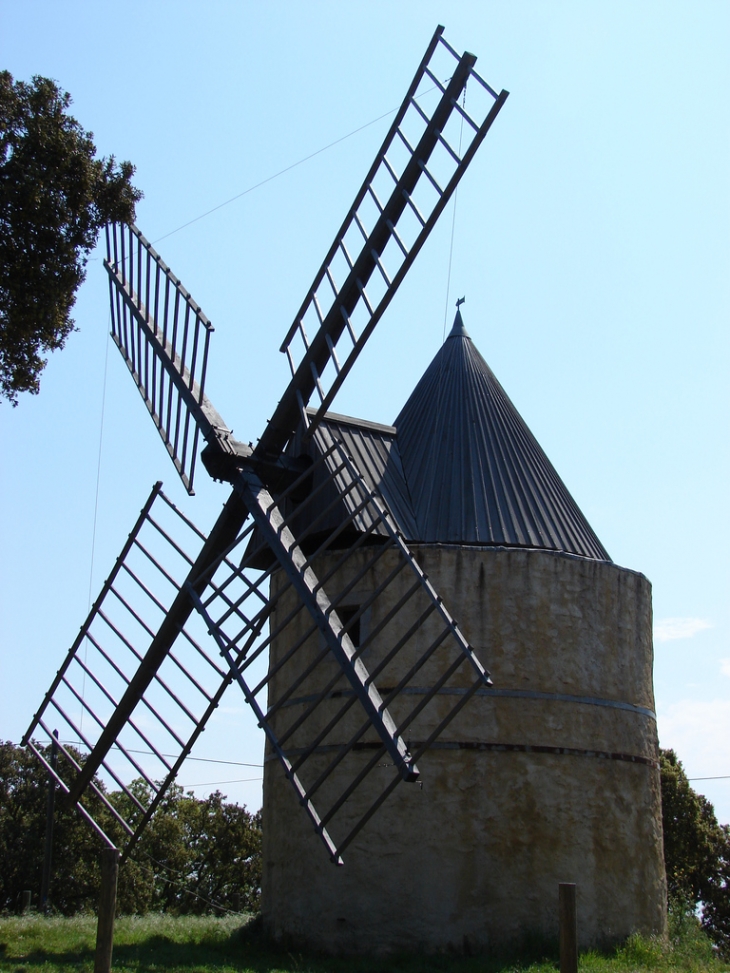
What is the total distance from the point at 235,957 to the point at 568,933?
17.4 feet

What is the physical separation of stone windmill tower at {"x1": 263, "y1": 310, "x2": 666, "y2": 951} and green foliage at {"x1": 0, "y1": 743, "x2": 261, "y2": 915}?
59.6 feet

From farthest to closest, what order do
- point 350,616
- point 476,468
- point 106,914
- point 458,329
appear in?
point 458,329
point 476,468
point 350,616
point 106,914

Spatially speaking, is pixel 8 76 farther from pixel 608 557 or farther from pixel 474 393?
pixel 608 557

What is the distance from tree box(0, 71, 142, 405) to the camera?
10078 mm

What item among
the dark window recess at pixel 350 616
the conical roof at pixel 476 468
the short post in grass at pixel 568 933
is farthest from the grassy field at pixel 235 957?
the conical roof at pixel 476 468

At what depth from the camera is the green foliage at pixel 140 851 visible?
31.6 metres

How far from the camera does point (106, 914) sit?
25.9 feet

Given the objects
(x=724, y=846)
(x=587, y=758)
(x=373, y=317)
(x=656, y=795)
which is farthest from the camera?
(x=724, y=846)

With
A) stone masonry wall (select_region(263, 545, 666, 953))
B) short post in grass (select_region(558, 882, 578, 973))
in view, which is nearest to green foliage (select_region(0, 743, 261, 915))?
stone masonry wall (select_region(263, 545, 666, 953))

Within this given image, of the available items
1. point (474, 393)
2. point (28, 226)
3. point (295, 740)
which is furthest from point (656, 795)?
point (28, 226)

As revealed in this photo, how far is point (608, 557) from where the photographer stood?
508 inches

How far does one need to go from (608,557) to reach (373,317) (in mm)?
4777

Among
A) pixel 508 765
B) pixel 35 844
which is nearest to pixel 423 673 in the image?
pixel 508 765

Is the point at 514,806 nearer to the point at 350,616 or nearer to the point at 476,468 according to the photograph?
the point at 350,616
